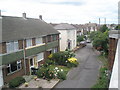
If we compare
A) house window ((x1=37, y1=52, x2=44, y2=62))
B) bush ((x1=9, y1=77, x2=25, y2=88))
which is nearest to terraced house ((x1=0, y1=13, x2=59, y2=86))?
house window ((x1=37, y1=52, x2=44, y2=62))

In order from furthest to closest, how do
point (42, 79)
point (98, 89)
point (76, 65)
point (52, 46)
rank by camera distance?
point (52, 46), point (76, 65), point (42, 79), point (98, 89)

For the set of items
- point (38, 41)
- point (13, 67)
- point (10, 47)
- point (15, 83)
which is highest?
point (38, 41)

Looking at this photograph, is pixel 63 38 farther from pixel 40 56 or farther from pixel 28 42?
pixel 28 42

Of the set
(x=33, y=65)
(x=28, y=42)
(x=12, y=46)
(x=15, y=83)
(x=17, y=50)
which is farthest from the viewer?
(x=33, y=65)

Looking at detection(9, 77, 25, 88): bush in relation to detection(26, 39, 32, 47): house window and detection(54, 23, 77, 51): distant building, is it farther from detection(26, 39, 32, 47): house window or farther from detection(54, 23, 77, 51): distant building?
detection(54, 23, 77, 51): distant building

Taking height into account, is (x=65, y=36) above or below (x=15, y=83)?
above

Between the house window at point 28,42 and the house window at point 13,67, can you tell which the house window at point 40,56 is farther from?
the house window at point 13,67

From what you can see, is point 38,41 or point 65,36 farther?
point 65,36

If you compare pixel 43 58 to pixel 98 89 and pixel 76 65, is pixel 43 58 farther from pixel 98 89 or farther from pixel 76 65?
pixel 98 89

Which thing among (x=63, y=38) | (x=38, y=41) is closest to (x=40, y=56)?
(x=38, y=41)

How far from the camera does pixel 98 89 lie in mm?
11688

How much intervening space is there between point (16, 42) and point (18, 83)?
4.75 m

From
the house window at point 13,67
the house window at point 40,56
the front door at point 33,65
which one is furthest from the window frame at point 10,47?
the house window at point 40,56

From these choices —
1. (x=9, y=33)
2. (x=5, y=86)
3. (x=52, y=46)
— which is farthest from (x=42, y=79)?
(x=52, y=46)
